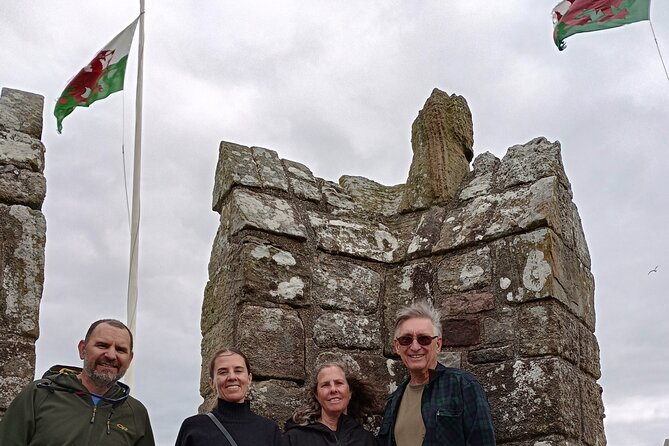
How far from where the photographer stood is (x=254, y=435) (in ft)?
10.6

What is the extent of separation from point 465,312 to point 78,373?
1.97m

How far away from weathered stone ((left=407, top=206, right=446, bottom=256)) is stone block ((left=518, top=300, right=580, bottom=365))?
70cm

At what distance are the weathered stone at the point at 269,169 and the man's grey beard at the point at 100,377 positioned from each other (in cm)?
162

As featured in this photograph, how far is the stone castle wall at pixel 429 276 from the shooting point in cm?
382

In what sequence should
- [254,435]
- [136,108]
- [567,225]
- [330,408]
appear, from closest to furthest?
[254,435] < [330,408] < [567,225] < [136,108]

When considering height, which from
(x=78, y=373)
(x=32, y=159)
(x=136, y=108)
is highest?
(x=136, y=108)

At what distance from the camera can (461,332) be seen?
4059 millimetres

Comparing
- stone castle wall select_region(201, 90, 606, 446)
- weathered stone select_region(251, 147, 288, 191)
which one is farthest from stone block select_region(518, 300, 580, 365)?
weathered stone select_region(251, 147, 288, 191)

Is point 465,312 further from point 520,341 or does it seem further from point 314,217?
point 314,217

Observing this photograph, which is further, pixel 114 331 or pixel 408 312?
pixel 408 312

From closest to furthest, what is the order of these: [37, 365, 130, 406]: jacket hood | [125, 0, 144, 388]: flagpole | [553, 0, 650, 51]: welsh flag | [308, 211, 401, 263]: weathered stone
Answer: [37, 365, 130, 406]: jacket hood, [308, 211, 401, 263]: weathered stone, [553, 0, 650, 51]: welsh flag, [125, 0, 144, 388]: flagpole

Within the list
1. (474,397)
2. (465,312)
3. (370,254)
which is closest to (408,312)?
(474,397)

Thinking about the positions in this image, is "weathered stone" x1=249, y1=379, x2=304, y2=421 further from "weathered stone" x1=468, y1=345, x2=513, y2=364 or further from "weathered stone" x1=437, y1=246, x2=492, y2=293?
"weathered stone" x1=437, y1=246, x2=492, y2=293

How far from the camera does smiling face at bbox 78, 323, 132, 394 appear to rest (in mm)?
2926
